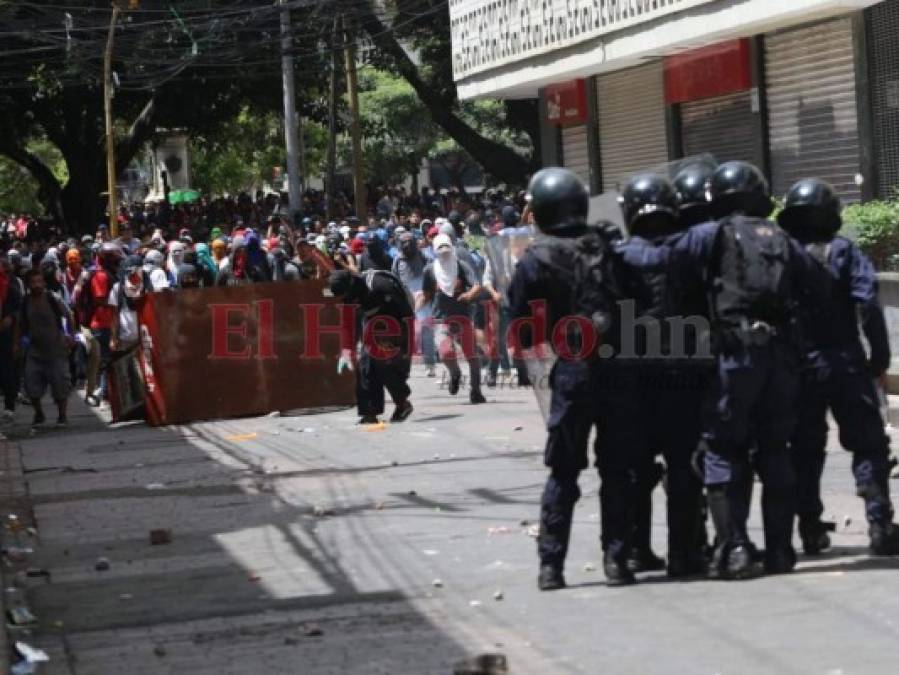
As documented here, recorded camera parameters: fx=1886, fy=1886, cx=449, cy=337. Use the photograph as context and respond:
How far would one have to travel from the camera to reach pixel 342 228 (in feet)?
100.0

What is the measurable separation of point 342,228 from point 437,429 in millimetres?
15076

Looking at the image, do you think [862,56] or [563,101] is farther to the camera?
[563,101]

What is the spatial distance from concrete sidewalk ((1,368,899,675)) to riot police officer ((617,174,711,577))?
317 millimetres

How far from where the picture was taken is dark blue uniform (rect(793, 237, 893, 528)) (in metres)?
8.53

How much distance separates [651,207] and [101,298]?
1345cm

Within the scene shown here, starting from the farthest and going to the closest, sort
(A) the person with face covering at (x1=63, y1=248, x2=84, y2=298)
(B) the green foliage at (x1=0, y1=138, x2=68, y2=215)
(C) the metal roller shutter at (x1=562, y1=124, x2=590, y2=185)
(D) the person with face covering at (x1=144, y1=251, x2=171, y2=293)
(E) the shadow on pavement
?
(B) the green foliage at (x1=0, y1=138, x2=68, y2=215), (C) the metal roller shutter at (x1=562, y1=124, x2=590, y2=185), (A) the person with face covering at (x1=63, y1=248, x2=84, y2=298), (D) the person with face covering at (x1=144, y1=251, x2=171, y2=293), (E) the shadow on pavement

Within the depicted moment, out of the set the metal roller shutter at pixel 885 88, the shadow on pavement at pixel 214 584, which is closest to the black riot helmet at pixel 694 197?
the shadow on pavement at pixel 214 584

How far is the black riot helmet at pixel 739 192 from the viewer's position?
8.15m

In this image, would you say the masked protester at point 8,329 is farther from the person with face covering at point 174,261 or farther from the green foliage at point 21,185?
the green foliage at point 21,185

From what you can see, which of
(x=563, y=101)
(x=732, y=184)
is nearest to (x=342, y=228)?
(x=563, y=101)

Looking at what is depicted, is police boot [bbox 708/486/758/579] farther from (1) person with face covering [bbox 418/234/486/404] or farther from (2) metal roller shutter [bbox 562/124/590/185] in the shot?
(2) metal roller shutter [bbox 562/124/590/185]

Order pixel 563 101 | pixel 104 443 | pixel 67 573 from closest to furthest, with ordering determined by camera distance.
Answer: pixel 67 573
pixel 104 443
pixel 563 101

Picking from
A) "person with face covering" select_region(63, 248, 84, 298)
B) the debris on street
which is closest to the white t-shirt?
"person with face covering" select_region(63, 248, 84, 298)

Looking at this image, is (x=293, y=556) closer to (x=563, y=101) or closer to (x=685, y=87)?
(x=685, y=87)
